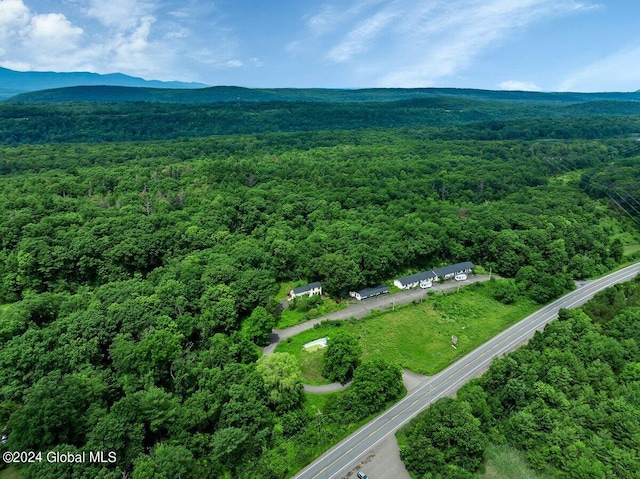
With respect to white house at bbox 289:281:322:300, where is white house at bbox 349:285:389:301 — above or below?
below

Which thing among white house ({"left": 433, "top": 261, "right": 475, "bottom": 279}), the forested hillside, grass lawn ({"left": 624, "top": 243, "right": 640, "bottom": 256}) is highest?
Result: the forested hillside

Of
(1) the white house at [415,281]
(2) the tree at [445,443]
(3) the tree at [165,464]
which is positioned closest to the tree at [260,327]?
(3) the tree at [165,464]

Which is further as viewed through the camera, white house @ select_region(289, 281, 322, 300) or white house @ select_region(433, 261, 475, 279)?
white house @ select_region(433, 261, 475, 279)

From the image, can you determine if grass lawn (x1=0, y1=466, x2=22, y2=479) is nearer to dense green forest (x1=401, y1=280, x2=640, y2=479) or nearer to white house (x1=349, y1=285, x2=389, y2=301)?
dense green forest (x1=401, y1=280, x2=640, y2=479)

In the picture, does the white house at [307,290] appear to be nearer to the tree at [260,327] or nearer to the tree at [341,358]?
the tree at [260,327]

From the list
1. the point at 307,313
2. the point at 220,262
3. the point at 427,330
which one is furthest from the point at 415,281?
the point at 220,262

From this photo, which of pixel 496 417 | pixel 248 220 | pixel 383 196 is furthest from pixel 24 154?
pixel 496 417

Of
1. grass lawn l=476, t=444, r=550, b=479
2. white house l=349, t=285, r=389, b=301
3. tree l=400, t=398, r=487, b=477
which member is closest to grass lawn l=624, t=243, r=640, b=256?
white house l=349, t=285, r=389, b=301

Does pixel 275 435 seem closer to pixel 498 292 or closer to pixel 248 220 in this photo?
pixel 498 292
